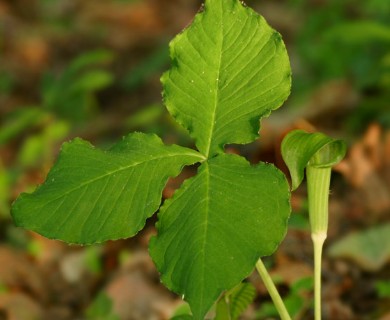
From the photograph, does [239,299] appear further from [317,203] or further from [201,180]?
[201,180]

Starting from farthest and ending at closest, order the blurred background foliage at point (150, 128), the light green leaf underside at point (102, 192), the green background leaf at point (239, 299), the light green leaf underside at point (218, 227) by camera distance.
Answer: the blurred background foliage at point (150, 128), the green background leaf at point (239, 299), the light green leaf underside at point (102, 192), the light green leaf underside at point (218, 227)

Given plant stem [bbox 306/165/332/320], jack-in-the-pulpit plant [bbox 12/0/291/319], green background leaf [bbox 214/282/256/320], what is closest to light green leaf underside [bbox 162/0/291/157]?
jack-in-the-pulpit plant [bbox 12/0/291/319]

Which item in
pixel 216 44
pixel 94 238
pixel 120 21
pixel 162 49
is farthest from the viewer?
pixel 120 21

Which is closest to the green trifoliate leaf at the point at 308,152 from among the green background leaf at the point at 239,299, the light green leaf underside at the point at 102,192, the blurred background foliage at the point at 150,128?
the light green leaf underside at the point at 102,192

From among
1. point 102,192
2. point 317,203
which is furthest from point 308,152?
point 102,192

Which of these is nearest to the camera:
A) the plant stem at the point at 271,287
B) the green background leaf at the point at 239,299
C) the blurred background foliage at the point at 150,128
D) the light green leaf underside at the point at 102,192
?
the light green leaf underside at the point at 102,192

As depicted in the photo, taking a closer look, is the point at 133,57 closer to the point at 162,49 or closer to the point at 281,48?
the point at 162,49

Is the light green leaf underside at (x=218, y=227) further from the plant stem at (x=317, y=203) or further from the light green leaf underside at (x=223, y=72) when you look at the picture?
the plant stem at (x=317, y=203)

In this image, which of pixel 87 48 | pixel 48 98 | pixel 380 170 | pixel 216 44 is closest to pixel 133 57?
pixel 87 48
